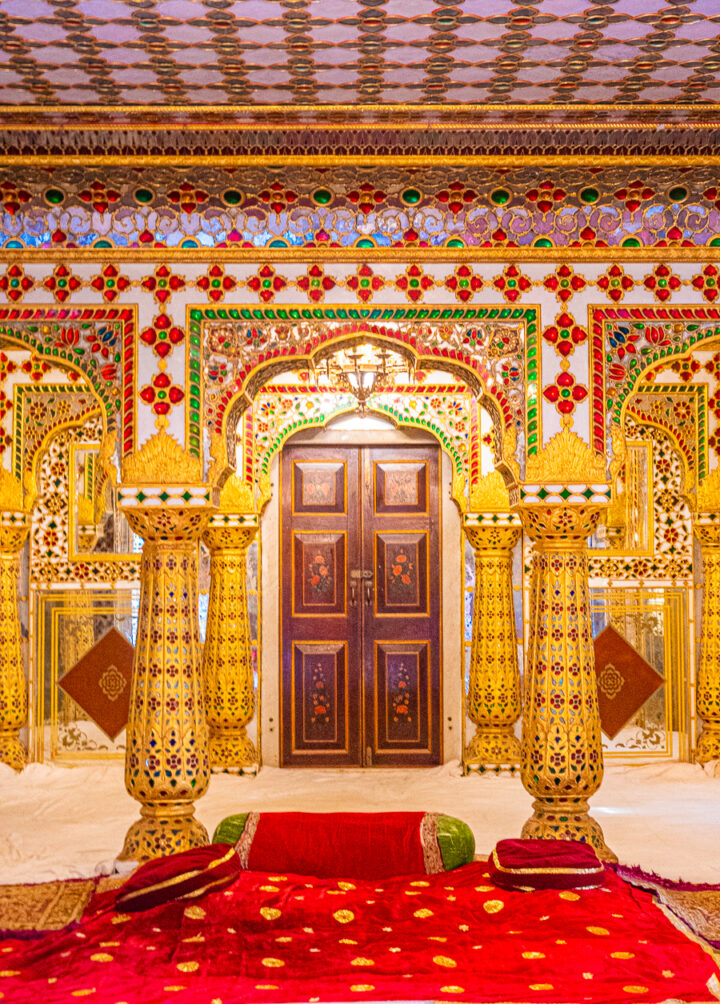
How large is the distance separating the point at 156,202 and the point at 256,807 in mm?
4606

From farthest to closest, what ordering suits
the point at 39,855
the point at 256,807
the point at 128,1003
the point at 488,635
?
the point at 488,635 → the point at 256,807 → the point at 39,855 → the point at 128,1003

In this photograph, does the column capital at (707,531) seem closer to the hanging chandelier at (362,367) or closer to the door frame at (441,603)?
the door frame at (441,603)

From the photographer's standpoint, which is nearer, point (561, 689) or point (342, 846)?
point (342, 846)

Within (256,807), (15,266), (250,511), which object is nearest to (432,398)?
(250,511)

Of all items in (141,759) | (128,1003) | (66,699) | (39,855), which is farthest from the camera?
(66,699)

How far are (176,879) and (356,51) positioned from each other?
3.64 m

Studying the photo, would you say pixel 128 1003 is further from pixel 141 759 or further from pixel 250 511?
pixel 250 511

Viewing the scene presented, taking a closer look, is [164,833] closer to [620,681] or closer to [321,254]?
[321,254]

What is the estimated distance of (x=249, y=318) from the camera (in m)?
5.69

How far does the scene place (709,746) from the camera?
9.40m

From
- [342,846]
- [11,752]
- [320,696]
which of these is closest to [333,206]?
[342,846]

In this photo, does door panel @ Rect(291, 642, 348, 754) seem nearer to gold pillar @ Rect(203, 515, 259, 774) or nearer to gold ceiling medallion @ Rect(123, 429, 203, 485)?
gold pillar @ Rect(203, 515, 259, 774)

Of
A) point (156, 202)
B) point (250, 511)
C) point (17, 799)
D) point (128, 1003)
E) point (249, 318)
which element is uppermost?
point (156, 202)

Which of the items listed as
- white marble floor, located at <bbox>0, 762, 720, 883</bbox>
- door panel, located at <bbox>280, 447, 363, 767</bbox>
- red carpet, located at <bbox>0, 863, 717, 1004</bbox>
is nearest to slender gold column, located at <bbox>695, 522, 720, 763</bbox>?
white marble floor, located at <bbox>0, 762, 720, 883</bbox>
